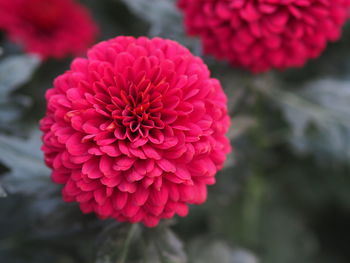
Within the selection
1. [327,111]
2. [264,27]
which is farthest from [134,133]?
[327,111]

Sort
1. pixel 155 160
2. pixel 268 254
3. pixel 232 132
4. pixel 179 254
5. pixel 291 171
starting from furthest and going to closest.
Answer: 1. pixel 291 171
2. pixel 268 254
3. pixel 232 132
4. pixel 179 254
5. pixel 155 160

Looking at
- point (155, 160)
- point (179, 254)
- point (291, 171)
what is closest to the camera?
point (155, 160)

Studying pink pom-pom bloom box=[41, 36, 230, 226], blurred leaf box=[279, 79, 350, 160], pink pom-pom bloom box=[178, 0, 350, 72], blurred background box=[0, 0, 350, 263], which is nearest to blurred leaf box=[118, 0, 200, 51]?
blurred background box=[0, 0, 350, 263]

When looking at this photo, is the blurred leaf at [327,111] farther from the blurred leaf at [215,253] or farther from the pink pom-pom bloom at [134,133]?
the pink pom-pom bloom at [134,133]

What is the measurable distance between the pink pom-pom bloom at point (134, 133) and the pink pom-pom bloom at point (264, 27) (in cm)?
21

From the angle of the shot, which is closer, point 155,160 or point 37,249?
point 155,160

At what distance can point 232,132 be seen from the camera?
979mm

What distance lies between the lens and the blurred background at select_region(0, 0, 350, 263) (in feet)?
3.01

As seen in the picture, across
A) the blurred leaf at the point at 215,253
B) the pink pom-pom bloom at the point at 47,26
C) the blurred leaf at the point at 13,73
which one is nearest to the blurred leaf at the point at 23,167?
the blurred leaf at the point at 13,73

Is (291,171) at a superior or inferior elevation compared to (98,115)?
inferior

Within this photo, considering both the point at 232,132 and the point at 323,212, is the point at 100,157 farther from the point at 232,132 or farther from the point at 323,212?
the point at 323,212

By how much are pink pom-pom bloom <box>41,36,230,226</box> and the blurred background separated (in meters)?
0.15

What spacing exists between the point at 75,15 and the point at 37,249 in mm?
881

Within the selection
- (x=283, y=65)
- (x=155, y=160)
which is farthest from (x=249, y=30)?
(x=155, y=160)
